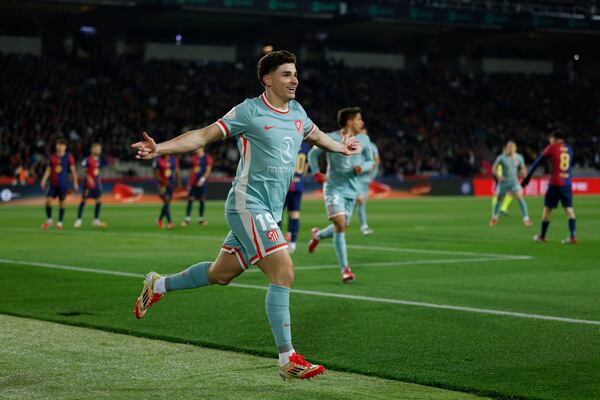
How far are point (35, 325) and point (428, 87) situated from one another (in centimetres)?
4957

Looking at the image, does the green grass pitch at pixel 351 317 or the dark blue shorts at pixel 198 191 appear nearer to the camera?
the green grass pitch at pixel 351 317

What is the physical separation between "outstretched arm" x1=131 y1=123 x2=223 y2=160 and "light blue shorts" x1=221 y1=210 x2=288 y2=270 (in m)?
0.66

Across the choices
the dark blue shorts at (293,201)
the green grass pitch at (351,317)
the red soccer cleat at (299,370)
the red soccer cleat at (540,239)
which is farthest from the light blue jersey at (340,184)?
the red soccer cleat at (540,239)

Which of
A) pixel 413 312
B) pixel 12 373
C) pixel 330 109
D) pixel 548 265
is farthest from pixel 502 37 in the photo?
pixel 12 373

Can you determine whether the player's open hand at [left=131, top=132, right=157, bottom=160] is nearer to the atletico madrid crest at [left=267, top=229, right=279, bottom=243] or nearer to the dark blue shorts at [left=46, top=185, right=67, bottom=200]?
the atletico madrid crest at [left=267, top=229, right=279, bottom=243]

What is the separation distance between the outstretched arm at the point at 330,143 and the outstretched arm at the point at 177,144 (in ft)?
3.53

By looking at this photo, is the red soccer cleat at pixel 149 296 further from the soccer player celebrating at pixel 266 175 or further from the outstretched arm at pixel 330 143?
the outstretched arm at pixel 330 143

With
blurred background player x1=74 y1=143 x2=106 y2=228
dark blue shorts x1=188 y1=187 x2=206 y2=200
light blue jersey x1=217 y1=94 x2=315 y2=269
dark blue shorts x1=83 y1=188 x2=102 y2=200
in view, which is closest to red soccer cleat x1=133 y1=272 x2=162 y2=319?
light blue jersey x1=217 y1=94 x2=315 y2=269

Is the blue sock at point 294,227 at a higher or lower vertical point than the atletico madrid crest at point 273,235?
lower

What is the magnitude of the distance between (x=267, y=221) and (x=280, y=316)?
2.46ft

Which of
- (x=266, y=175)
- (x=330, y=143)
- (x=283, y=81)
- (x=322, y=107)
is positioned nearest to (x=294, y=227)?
(x=330, y=143)

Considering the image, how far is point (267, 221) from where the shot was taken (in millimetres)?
7480

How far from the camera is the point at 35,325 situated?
9.62m

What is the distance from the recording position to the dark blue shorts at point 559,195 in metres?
20.3
